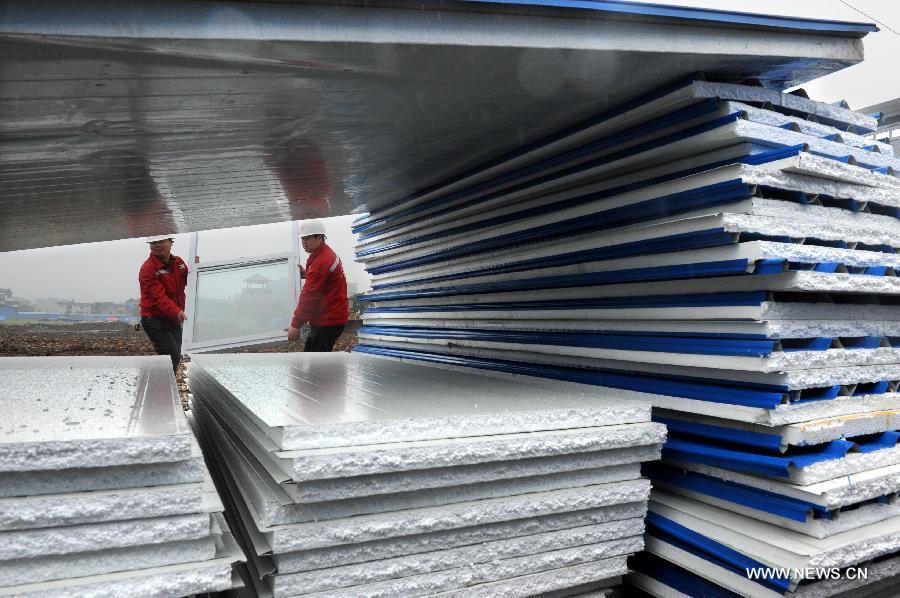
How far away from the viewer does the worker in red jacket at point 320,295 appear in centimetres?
726

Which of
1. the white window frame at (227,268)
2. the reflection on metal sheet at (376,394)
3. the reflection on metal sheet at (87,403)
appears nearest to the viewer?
the reflection on metal sheet at (87,403)

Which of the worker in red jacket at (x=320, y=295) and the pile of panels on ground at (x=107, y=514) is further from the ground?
the worker in red jacket at (x=320, y=295)

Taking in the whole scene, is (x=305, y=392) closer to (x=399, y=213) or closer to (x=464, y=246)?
(x=464, y=246)

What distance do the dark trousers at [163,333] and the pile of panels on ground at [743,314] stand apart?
5827 millimetres

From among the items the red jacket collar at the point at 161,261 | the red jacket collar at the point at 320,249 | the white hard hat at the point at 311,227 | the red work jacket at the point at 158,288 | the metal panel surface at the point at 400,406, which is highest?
the white hard hat at the point at 311,227

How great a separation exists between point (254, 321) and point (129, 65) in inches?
271

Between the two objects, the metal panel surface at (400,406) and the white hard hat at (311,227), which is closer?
the metal panel surface at (400,406)

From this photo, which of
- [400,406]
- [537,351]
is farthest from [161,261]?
[400,406]

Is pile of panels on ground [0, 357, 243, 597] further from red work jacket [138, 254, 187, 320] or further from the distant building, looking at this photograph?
the distant building

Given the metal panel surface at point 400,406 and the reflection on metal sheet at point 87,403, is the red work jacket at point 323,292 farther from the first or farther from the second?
the metal panel surface at point 400,406

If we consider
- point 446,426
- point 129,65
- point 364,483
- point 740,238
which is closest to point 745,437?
point 740,238

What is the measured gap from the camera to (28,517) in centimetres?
181

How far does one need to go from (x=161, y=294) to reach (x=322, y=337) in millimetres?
1987

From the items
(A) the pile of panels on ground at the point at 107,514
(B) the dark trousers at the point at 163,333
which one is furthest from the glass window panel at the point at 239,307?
(A) the pile of panels on ground at the point at 107,514
